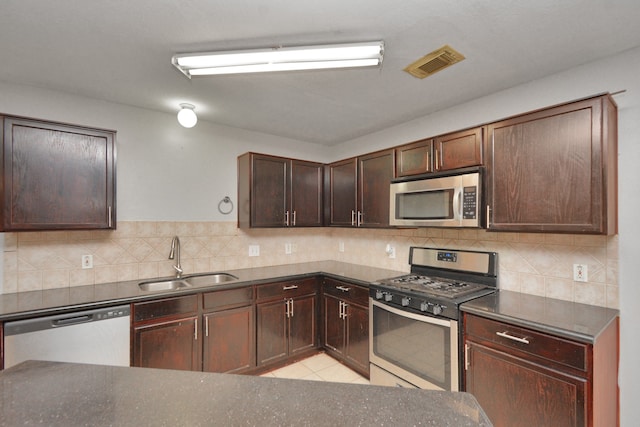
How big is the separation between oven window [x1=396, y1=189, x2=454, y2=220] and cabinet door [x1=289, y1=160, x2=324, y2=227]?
1093 mm

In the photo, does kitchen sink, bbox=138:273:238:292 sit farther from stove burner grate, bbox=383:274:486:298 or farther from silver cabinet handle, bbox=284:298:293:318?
stove burner grate, bbox=383:274:486:298

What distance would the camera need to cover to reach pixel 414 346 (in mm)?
2227

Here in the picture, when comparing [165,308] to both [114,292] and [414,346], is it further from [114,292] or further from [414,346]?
[414,346]

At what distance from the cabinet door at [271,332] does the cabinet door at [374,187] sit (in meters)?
1.23

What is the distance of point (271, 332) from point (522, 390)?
2000mm

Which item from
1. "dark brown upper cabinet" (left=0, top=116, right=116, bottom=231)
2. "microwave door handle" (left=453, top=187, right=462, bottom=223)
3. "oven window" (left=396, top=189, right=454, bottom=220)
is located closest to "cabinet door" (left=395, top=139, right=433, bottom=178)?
"oven window" (left=396, top=189, right=454, bottom=220)

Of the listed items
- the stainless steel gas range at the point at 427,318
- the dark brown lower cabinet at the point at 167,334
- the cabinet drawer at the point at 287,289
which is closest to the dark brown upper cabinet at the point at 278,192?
the cabinet drawer at the point at 287,289

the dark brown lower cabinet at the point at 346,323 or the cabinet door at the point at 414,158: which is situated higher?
the cabinet door at the point at 414,158

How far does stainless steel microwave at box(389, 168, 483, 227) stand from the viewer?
2.21m

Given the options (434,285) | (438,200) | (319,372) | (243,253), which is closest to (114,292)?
(243,253)

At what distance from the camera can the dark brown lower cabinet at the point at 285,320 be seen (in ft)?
9.23

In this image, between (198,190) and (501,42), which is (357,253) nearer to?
(198,190)

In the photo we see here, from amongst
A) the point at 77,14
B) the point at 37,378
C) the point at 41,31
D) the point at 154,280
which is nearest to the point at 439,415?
the point at 37,378

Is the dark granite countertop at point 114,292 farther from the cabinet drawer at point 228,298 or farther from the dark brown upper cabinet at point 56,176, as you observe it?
the dark brown upper cabinet at point 56,176
